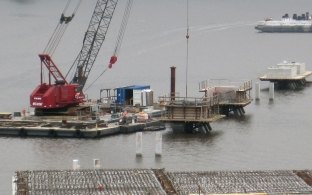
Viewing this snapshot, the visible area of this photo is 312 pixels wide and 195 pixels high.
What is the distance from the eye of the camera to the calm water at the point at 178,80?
3491 cm

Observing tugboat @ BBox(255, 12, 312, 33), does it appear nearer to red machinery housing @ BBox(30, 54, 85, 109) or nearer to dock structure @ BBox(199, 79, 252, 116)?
dock structure @ BBox(199, 79, 252, 116)

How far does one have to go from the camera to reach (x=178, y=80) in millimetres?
62219

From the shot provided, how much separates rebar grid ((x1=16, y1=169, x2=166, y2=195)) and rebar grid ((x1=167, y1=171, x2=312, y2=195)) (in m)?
0.55

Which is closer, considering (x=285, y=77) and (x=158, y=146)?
(x=158, y=146)

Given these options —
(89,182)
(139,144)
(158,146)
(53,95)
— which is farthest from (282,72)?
(89,182)

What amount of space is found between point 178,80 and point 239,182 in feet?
135

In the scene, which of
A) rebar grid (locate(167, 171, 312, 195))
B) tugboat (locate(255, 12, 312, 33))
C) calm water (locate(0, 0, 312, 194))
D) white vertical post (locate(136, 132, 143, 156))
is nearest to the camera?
rebar grid (locate(167, 171, 312, 195))

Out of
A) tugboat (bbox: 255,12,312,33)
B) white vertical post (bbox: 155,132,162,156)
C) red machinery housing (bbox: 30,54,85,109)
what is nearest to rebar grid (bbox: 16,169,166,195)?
white vertical post (bbox: 155,132,162,156)

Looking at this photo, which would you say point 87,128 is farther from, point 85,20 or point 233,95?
point 85,20

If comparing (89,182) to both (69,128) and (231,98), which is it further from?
(231,98)

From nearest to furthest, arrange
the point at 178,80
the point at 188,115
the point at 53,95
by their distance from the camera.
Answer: the point at 188,115
the point at 53,95
the point at 178,80

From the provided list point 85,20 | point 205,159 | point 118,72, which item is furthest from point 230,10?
point 205,159

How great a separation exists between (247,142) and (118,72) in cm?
3046

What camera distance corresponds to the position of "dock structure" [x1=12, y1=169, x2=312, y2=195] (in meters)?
20.2
